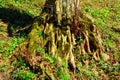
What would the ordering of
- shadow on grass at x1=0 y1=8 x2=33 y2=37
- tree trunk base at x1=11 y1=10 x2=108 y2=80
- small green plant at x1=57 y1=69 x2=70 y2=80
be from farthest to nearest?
shadow on grass at x1=0 y1=8 x2=33 y2=37
tree trunk base at x1=11 y1=10 x2=108 y2=80
small green plant at x1=57 y1=69 x2=70 y2=80

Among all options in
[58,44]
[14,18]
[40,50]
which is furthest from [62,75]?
[14,18]

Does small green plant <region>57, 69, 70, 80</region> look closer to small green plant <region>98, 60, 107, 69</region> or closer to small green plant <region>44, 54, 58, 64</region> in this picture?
small green plant <region>44, 54, 58, 64</region>

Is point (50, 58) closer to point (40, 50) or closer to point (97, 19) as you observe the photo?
point (40, 50)

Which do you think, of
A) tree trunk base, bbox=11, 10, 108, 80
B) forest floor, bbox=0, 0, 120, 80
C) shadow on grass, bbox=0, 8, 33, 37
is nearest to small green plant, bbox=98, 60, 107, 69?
forest floor, bbox=0, 0, 120, 80

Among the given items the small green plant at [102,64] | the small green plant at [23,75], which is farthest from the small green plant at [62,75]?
the small green plant at [102,64]

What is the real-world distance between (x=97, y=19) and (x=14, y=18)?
4.53m

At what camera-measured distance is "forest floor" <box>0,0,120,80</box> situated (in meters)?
10.5

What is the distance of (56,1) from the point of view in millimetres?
10617

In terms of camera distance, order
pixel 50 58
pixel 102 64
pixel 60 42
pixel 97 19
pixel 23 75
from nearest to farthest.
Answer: pixel 23 75
pixel 50 58
pixel 60 42
pixel 102 64
pixel 97 19

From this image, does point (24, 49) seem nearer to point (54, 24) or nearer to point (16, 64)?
point (16, 64)

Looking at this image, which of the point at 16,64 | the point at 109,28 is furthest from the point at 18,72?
the point at 109,28

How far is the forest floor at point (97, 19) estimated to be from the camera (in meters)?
10.5

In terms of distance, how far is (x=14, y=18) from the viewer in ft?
42.3

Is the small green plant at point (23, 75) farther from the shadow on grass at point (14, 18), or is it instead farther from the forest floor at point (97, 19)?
the shadow on grass at point (14, 18)
